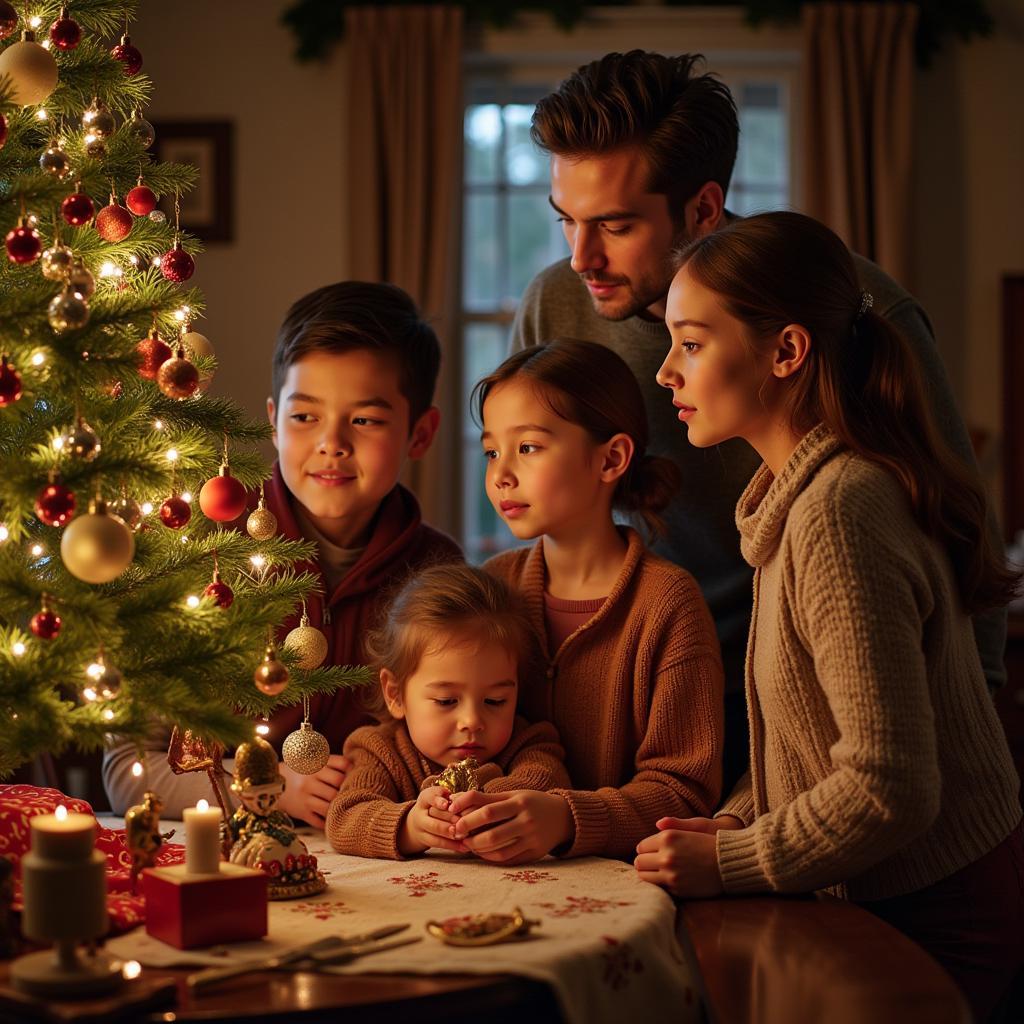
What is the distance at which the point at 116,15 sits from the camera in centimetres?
161

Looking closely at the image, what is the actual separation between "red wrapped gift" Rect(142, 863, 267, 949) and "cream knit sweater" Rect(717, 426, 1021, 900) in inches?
22.1

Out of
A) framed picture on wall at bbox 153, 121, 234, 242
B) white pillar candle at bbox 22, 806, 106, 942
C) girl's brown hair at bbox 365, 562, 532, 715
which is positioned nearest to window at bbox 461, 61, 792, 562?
framed picture on wall at bbox 153, 121, 234, 242

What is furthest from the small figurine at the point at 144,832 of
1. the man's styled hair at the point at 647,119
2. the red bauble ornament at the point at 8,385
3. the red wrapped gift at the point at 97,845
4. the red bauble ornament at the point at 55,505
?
the man's styled hair at the point at 647,119

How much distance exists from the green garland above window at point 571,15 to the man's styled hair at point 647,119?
2836 mm

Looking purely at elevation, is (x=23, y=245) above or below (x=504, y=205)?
below

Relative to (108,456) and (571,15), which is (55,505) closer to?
(108,456)

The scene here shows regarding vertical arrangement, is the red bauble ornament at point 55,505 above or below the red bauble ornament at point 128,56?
below

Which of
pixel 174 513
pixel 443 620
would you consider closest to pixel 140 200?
pixel 174 513

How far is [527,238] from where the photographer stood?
5277mm

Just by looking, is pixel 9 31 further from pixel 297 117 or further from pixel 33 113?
pixel 297 117

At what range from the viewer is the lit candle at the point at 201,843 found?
51.8 inches

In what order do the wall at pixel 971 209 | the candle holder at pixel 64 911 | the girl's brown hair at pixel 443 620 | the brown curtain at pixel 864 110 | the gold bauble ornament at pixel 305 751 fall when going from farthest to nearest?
the wall at pixel 971 209 → the brown curtain at pixel 864 110 → the girl's brown hair at pixel 443 620 → the gold bauble ornament at pixel 305 751 → the candle holder at pixel 64 911

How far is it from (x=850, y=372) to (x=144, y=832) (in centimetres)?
103

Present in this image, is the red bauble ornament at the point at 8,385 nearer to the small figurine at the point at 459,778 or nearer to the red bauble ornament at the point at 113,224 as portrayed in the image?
the red bauble ornament at the point at 113,224
